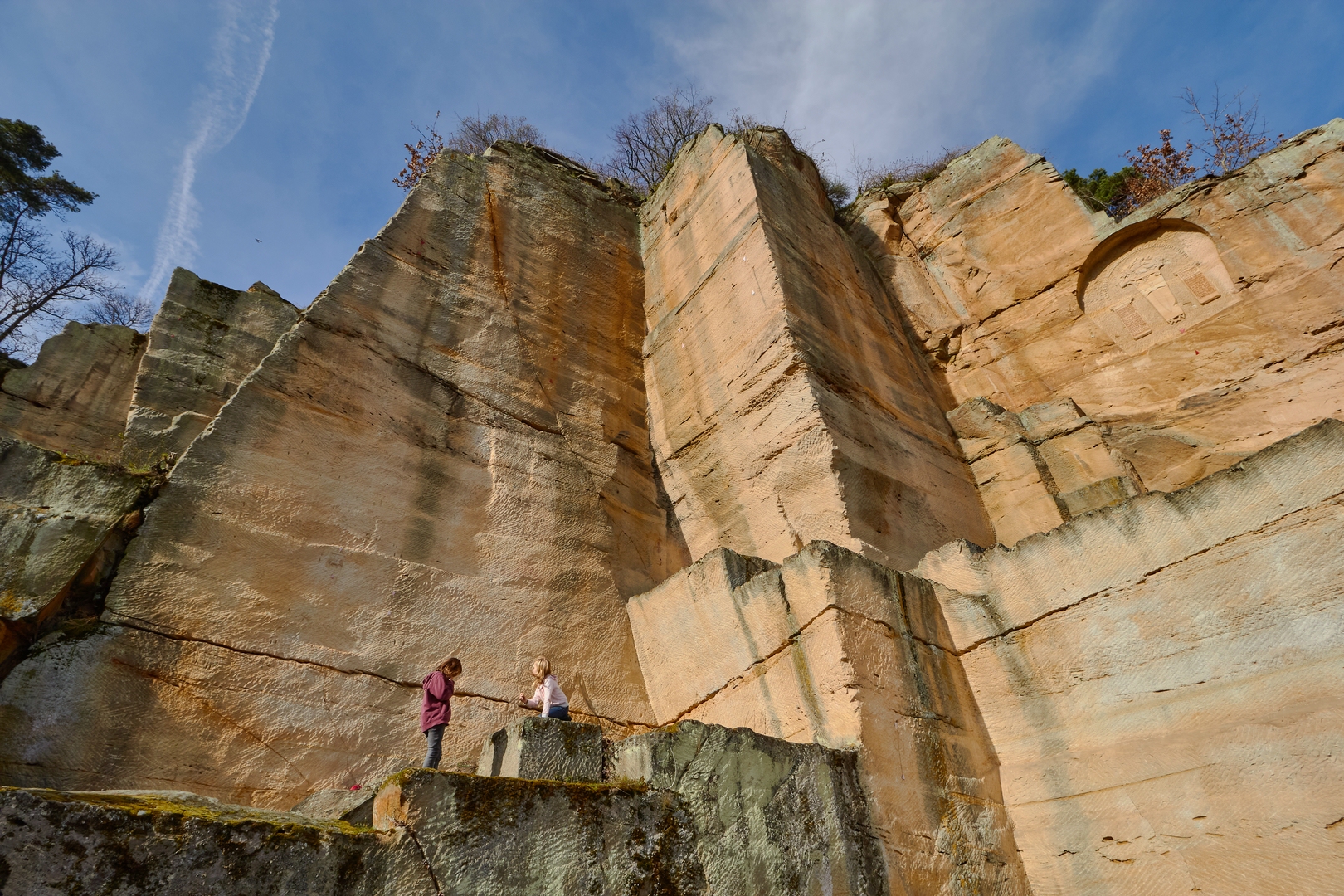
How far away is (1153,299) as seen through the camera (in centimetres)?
1012

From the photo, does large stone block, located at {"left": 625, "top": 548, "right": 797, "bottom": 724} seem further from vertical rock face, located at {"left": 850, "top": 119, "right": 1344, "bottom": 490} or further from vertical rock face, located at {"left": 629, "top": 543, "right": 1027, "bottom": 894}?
vertical rock face, located at {"left": 850, "top": 119, "right": 1344, "bottom": 490}

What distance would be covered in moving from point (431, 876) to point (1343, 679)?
4.74m

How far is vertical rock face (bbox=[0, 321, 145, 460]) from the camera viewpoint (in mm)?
9750

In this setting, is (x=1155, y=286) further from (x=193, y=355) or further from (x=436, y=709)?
(x=193, y=355)

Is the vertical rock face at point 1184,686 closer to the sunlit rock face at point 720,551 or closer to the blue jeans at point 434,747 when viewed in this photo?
the sunlit rock face at point 720,551

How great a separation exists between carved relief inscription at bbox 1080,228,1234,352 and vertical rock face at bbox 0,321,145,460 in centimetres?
1299

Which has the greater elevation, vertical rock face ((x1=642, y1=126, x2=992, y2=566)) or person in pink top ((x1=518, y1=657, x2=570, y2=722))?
vertical rock face ((x1=642, y1=126, x2=992, y2=566))

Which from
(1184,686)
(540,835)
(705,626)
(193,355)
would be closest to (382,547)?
(705,626)

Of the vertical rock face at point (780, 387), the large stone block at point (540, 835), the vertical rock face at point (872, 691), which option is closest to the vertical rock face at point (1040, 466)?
the vertical rock face at point (780, 387)

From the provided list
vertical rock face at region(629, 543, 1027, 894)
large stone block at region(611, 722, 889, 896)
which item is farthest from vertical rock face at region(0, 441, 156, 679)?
vertical rock face at region(629, 543, 1027, 894)

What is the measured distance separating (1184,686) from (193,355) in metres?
9.92

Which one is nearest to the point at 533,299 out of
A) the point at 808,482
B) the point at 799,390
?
the point at 799,390

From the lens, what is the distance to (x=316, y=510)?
630 centimetres

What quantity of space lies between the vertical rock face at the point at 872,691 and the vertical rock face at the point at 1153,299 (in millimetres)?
4719
